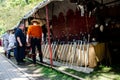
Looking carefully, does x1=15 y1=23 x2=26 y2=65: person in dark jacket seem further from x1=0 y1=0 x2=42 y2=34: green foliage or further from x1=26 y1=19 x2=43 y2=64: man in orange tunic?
x1=0 y1=0 x2=42 y2=34: green foliage

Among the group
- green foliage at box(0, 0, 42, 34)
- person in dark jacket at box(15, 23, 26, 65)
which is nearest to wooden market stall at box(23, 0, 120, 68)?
person in dark jacket at box(15, 23, 26, 65)

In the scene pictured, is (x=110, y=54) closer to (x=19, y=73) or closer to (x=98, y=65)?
(x=98, y=65)

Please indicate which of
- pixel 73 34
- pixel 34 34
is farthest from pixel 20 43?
pixel 73 34

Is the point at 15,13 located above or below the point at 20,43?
above

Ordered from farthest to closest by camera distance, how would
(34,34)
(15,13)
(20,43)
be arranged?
1. (15,13)
2. (20,43)
3. (34,34)

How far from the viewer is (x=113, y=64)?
12945 millimetres

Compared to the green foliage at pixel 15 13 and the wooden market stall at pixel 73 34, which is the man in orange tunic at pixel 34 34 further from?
the green foliage at pixel 15 13

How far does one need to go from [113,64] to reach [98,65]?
66 centimetres

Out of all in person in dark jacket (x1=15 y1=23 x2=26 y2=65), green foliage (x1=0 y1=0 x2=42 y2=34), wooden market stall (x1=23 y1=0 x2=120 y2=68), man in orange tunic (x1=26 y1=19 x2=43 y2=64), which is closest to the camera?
wooden market stall (x1=23 y1=0 x2=120 y2=68)

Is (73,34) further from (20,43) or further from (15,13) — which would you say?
(15,13)

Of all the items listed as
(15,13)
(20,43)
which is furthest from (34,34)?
(15,13)

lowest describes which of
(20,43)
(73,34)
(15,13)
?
(20,43)

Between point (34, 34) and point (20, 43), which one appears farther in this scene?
point (20, 43)

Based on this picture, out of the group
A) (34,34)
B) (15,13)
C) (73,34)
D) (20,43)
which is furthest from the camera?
(15,13)
